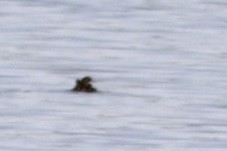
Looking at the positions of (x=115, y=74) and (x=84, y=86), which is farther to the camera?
(x=115, y=74)

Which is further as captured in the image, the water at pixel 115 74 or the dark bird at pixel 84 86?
the dark bird at pixel 84 86

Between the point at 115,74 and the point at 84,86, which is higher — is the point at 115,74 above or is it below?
above

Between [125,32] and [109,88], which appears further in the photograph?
[125,32]

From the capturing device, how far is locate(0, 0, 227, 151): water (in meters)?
4.59

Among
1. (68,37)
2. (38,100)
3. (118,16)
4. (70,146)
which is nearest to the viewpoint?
(70,146)

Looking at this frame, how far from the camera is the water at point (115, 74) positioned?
181 inches

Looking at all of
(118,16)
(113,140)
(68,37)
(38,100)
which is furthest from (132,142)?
(118,16)

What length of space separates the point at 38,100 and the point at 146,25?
4.79 ft

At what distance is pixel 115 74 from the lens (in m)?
5.54

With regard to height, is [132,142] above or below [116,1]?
below

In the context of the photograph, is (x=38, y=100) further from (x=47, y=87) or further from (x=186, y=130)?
(x=186, y=130)

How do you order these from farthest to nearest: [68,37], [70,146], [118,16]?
[118,16]
[68,37]
[70,146]

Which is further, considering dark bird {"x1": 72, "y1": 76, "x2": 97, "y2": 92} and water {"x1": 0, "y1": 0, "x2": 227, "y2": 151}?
dark bird {"x1": 72, "y1": 76, "x2": 97, "y2": 92}

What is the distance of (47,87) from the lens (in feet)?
17.4
